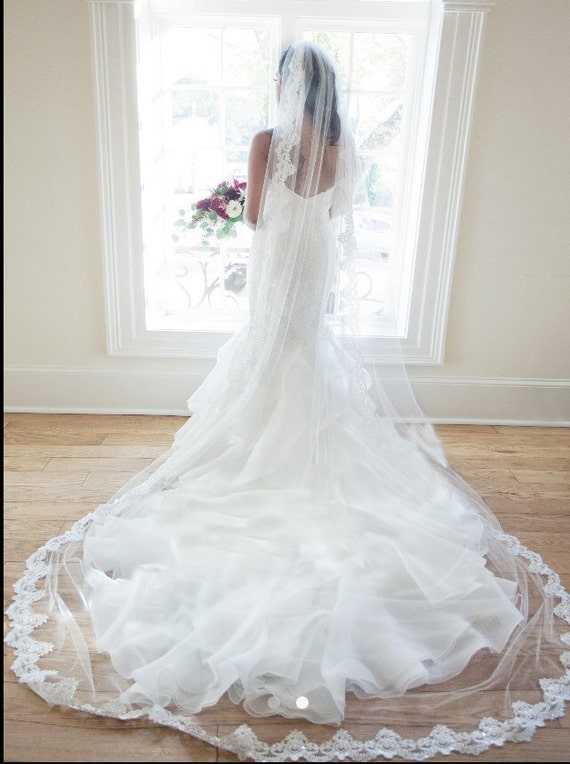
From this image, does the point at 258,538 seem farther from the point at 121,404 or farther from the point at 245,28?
the point at 245,28

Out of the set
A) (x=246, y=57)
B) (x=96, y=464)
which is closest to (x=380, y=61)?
(x=246, y=57)

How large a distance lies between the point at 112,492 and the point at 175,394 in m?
1.00

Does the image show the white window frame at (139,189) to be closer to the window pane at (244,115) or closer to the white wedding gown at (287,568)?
the window pane at (244,115)

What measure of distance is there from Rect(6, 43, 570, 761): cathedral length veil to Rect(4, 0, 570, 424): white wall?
107 centimetres

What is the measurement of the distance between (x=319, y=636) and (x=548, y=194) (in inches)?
108

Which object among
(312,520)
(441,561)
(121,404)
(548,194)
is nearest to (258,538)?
(312,520)

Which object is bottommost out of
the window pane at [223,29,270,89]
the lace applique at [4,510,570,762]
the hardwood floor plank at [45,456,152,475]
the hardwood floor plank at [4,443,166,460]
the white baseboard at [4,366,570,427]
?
the hardwood floor plank at [4,443,166,460]

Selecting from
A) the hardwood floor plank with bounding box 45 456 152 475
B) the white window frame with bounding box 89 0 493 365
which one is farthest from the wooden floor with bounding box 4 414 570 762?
the white window frame with bounding box 89 0 493 365

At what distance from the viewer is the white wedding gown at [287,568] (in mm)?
1652

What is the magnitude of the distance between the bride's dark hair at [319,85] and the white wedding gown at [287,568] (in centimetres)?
24

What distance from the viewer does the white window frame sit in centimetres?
307

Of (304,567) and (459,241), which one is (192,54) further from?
(304,567)

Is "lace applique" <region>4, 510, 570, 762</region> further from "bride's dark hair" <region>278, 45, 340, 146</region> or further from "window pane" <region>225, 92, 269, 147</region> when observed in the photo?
"window pane" <region>225, 92, 269, 147</region>

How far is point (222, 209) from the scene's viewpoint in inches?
129
